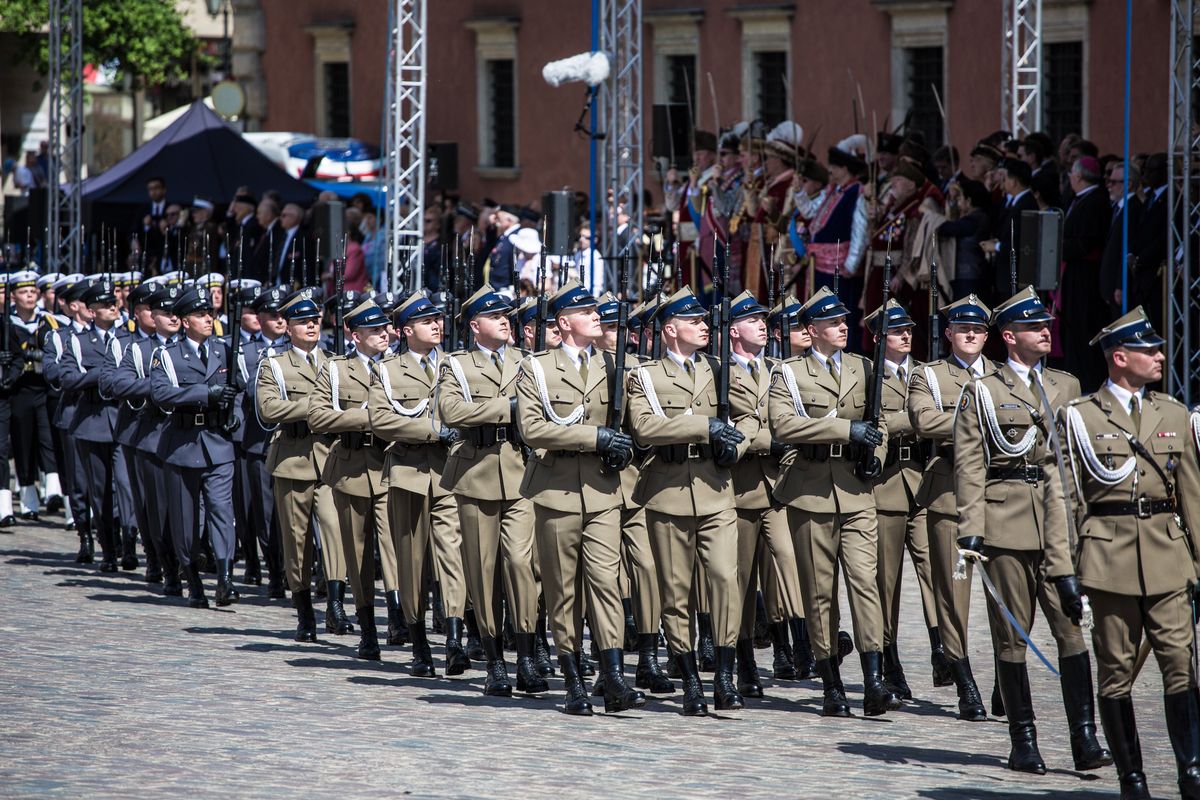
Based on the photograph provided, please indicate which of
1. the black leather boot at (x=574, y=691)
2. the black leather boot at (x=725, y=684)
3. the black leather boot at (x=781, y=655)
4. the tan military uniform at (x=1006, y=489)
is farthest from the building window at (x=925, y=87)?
the tan military uniform at (x=1006, y=489)

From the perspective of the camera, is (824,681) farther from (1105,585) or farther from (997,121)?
(997,121)

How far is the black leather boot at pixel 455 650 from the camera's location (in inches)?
442

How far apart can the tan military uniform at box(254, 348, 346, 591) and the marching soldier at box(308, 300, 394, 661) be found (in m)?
0.23

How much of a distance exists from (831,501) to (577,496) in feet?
3.92

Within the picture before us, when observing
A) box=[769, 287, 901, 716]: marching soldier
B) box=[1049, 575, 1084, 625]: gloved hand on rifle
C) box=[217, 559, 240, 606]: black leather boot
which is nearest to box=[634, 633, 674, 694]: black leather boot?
box=[769, 287, 901, 716]: marching soldier

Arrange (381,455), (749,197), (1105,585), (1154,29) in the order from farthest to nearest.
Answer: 1. (1154,29)
2. (749,197)
3. (381,455)
4. (1105,585)

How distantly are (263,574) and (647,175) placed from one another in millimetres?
15293

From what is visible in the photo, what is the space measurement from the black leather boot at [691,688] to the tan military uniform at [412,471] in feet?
5.33

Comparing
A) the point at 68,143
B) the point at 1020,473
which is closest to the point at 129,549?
the point at 1020,473

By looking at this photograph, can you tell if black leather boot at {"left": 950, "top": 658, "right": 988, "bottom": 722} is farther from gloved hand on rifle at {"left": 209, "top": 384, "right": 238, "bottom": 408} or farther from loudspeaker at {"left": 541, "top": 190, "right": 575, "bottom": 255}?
loudspeaker at {"left": 541, "top": 190, "right": 575, "bottom": 255}

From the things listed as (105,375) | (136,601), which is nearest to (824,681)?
(136,601)

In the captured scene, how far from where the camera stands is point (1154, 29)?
23.8 meters

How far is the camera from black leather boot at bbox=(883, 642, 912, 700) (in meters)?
10.6

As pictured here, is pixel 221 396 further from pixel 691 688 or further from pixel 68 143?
Answer: pixel 68 143
